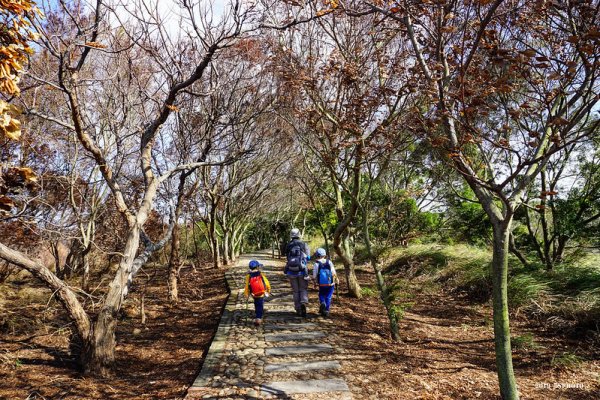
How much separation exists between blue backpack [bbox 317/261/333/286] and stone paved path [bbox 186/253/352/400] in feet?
2.51

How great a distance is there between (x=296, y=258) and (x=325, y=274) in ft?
2.36

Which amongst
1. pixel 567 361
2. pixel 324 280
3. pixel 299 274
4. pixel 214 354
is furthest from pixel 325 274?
pixel 567 361

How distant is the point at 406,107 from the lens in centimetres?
794

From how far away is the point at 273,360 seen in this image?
548 cm

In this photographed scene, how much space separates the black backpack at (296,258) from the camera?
7746mm

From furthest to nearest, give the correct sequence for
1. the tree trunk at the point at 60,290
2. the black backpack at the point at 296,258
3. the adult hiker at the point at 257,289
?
the black backpack at the point at 296,258 → the adult hiker at the point at 257,289 → the tree trunk at the point at 60,290

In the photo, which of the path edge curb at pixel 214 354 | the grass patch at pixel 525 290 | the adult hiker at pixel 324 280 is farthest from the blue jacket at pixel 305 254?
the grass patch at pixel 525 290

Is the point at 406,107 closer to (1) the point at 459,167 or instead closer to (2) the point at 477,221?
(1) the point at 459,167

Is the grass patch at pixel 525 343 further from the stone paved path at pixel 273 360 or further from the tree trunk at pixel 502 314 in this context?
the stone paved path at pixel 273 360

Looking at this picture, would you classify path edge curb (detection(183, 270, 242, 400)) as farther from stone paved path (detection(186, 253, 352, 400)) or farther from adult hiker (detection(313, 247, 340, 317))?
adult hiker (detection(313, 247, 340, 317))

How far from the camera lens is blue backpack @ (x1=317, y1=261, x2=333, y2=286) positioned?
7.56 m

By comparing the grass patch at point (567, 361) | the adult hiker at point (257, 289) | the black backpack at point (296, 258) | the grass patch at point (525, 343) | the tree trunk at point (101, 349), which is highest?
the black backpack at point (296, 258)

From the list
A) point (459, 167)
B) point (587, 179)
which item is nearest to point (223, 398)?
point (459, 167)

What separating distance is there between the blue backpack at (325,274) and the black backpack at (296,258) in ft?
1.30
